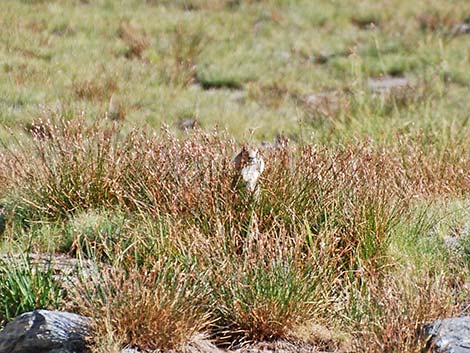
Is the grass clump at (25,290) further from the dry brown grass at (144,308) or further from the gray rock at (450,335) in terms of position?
the gray rock at (450,335)

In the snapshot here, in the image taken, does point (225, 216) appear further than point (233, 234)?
Yes

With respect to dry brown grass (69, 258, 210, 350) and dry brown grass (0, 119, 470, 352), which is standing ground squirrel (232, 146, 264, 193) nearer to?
dry brown grass (0, 119, 470, 352)

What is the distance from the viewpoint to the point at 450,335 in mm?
4406

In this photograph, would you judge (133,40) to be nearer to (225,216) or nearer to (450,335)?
(225,216)

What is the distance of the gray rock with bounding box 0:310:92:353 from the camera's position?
4.47m

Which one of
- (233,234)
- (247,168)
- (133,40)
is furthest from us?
(133,40)

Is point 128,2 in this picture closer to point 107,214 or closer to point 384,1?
point 384,1

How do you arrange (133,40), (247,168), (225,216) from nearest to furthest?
(225,216), (247,168), (133,40)

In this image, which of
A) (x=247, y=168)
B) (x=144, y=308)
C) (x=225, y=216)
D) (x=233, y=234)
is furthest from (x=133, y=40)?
(x=144, y=308)

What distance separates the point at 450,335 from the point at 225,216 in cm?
174

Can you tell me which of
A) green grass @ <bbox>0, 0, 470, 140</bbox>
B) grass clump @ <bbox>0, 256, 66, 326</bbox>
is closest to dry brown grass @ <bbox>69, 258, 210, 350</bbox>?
grass clump @ <bbox>0, 256, 66, 326</bbox>

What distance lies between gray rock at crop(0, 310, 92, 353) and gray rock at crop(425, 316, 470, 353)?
169cm

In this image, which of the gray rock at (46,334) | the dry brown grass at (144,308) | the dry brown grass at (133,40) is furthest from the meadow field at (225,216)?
the dry brown grass at (133,40)

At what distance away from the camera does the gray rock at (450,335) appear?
433cm
